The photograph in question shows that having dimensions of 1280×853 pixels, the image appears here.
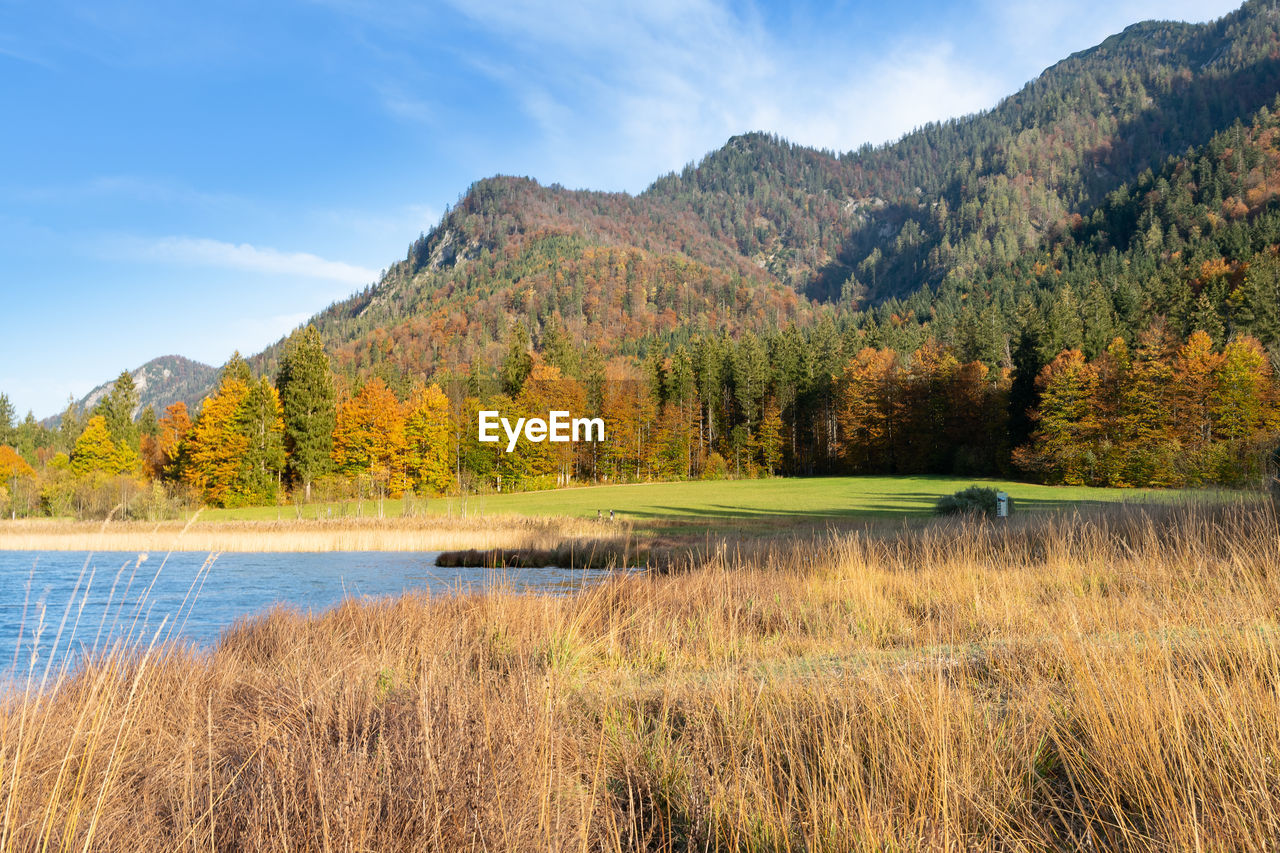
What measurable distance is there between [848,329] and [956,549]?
70100mm

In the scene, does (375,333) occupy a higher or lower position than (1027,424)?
higher

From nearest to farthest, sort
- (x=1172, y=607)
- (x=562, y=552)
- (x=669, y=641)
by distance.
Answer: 1. (x=1172, y=607)
2. (x=669, y=641)
3. (x=562, y=552)

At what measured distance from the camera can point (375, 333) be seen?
11331cm

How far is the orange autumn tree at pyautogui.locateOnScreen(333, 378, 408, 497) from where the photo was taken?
57406 mm

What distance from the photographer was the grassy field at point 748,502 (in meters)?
33.3

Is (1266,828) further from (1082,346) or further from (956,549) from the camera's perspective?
(1082,346)

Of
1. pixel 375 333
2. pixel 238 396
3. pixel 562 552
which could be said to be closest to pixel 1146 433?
pixel 562 552

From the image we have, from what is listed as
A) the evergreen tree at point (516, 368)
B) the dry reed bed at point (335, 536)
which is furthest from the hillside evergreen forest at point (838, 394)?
the dry reed bed at point (335, 536)

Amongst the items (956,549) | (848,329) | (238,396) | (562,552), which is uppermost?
(848,329)

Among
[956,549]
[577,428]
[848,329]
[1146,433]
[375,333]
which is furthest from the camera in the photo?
[375,333]

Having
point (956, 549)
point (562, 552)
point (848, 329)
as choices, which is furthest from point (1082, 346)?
point (956, 549)

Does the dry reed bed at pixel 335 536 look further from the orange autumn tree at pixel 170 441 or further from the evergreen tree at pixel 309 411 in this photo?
the orange autumn tree at pixel 170 441

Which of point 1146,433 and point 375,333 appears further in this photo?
point 375,333

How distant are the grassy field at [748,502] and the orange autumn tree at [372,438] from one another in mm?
9475
